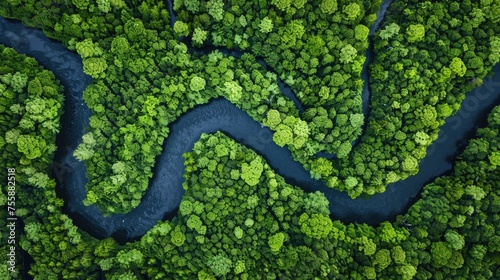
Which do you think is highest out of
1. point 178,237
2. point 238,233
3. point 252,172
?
point 252,172

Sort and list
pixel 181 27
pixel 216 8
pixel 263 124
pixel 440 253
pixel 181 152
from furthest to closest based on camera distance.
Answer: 1. pixel 181 152
2. pixel 263 124
3. pixel 181 27
4. pixel 216 8
5. pixel 440 253

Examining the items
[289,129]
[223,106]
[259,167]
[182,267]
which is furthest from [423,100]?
[182,267]

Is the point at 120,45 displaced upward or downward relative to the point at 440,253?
upward

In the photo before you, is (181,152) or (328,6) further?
(181,152)

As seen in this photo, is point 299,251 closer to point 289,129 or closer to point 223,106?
point 289,129

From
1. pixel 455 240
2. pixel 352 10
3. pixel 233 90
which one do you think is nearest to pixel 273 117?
pixel 233 90

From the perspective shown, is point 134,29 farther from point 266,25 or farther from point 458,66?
point 458,66

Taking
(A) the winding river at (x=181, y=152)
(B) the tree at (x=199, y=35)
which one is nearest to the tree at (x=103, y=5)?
(A) the winding river at (x=181, y=152)

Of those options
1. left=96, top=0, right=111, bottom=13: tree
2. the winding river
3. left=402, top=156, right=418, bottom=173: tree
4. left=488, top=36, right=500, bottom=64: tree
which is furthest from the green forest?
the winding river
